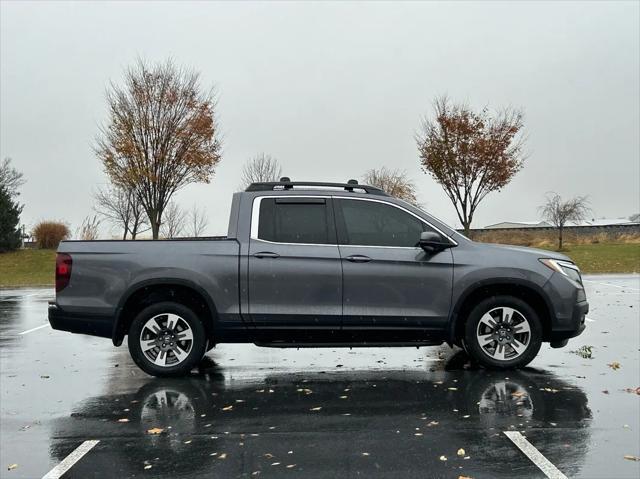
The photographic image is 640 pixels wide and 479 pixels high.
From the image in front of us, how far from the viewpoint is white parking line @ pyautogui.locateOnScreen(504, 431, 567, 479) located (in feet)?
12.6

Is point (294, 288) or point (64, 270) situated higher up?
point (64, 270)

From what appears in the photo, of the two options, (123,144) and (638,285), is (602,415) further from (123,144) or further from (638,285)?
(123,144)

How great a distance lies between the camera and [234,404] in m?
5.55

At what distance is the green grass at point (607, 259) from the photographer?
25.5 metres

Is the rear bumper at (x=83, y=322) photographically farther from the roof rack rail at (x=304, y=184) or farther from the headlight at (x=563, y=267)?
the headlight at (x=563, y=267)

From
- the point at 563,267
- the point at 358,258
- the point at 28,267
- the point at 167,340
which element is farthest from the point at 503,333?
the point at 28,267

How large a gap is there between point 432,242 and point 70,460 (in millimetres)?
3998

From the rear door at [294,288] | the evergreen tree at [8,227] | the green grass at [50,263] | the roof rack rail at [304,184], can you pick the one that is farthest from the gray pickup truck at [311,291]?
the evergreen tree at [8,227]

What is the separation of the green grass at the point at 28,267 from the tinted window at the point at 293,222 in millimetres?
19480

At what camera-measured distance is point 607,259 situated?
29.6 m

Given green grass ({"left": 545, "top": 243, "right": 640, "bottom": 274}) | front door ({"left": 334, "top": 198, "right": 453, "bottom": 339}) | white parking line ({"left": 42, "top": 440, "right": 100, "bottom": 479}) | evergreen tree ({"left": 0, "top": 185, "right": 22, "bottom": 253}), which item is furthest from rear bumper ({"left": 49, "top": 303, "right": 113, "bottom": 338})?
evergreen tree ({"left": 0, "top": 185, "right": 22, "bottom": 253})

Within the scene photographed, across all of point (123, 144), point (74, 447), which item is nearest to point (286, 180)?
point (74, 447)

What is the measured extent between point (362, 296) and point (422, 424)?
1883 mm

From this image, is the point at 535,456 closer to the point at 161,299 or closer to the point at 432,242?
the point at 432,242
